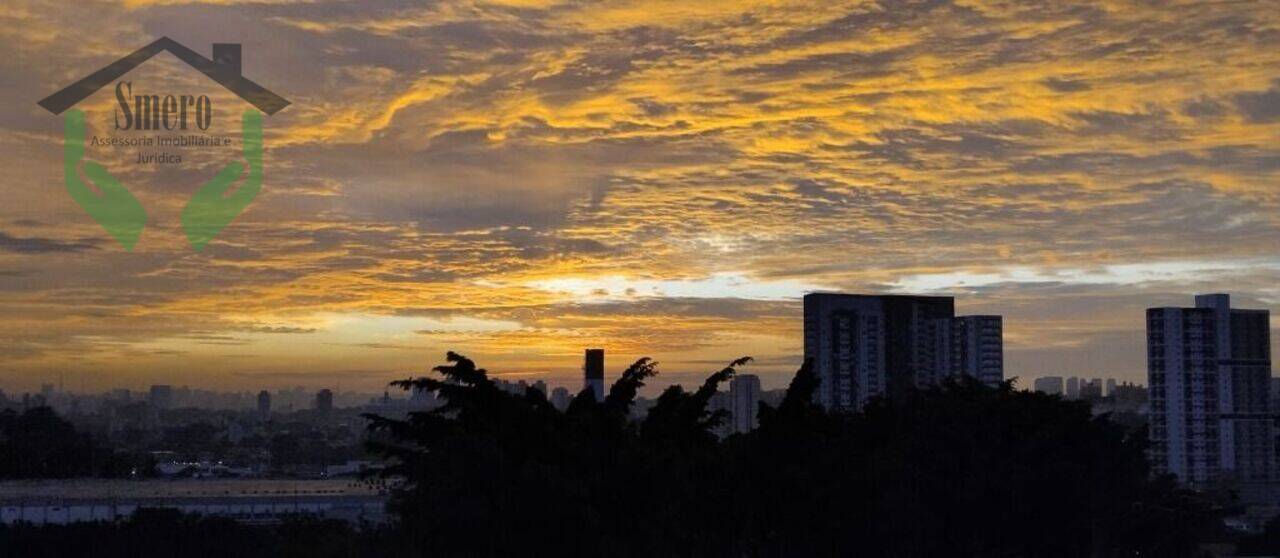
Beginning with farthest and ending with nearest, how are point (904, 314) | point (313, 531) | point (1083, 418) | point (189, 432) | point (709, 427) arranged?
point (189, 432), point (904, 314), point (1083, 418), point (313, 531), point (709, 427)

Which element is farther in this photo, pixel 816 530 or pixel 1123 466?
pixel 1123 466

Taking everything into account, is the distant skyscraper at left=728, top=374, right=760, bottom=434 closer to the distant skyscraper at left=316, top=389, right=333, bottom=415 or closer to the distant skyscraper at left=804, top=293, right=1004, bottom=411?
the distant skyscraper at left=804, top=293, right=1004, bottom=411

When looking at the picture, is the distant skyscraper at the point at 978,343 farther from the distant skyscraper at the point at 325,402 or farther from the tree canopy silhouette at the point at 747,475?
the distant skyscraper at the point at 325,402

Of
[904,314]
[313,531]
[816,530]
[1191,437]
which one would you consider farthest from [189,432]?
[816,530]

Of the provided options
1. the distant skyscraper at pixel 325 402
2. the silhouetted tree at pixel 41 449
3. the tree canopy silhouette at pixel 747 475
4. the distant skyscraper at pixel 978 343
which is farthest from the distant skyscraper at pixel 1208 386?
the distant skyscraper at pixel 325 402

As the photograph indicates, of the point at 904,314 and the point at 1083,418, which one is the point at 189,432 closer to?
the point at 904,314

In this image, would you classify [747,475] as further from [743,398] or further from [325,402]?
[325,402]

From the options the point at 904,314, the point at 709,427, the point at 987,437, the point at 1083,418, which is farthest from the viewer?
the point at 904,314
